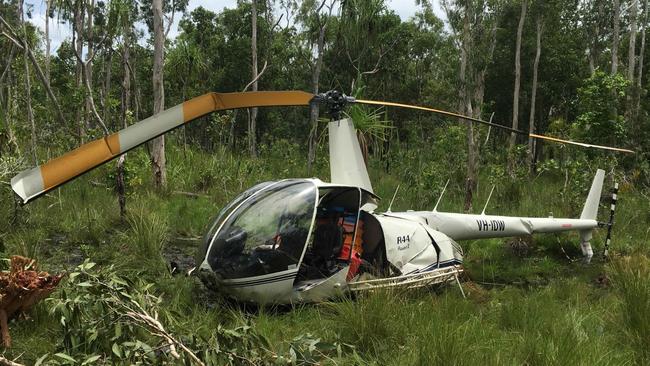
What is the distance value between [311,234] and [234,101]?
2056 millimetres

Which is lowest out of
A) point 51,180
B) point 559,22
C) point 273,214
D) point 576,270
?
point 576,270

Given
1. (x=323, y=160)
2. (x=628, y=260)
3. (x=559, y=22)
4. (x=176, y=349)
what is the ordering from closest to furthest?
1. (x=176, y=349)
2. (x=628, y=260)
3. (x=323, y=160)
4. (x=559, y=22)

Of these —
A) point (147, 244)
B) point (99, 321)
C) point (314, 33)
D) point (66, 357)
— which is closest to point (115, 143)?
point (99, 321)

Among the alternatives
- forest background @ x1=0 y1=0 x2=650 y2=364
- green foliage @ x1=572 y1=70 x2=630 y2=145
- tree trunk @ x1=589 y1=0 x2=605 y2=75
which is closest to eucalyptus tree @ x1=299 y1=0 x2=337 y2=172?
forest background @ x1=0 y1=0 x2=650 y2=364

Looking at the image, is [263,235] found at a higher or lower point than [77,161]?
lower

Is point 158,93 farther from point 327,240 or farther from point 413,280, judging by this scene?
point 413,280

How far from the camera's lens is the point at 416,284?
5.44 meters

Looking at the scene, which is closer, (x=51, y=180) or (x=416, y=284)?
(x=51, y=180)

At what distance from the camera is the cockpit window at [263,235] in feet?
15.7

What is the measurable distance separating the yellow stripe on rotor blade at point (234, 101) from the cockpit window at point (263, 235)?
1.06m

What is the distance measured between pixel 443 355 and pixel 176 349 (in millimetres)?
1639

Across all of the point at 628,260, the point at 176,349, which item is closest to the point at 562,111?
the point at 628,260

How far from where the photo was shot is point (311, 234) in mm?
5512

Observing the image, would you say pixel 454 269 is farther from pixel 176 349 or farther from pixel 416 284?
pixel 176 349
